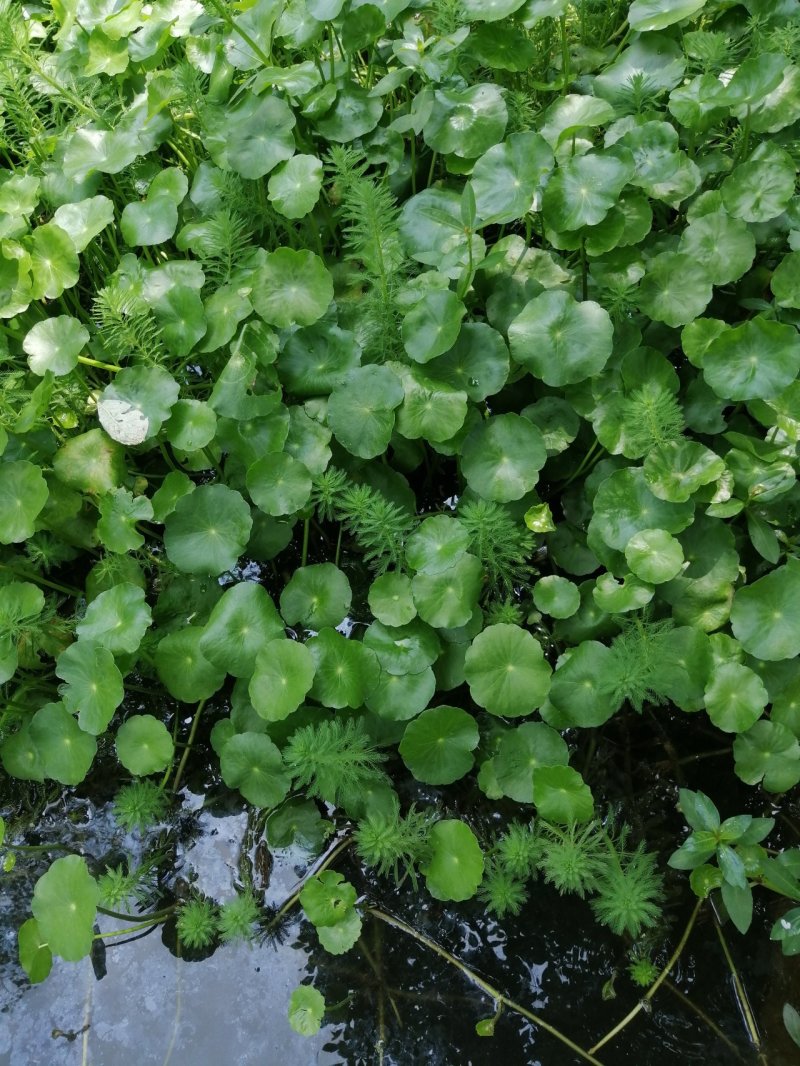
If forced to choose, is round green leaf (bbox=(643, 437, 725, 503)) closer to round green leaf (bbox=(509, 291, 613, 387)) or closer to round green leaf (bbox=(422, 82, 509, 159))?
round green leaf (bbox=(509, 291, 613, 387))

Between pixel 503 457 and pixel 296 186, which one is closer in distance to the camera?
pixel 503 457

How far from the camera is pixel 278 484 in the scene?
1.84 metres

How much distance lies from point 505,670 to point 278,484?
60 centimetres

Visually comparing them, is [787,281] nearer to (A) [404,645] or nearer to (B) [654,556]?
(B) [654,556]

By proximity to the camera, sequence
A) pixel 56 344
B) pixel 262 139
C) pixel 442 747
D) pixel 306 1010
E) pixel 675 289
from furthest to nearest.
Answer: pixel 262 139 → pixel 56 344 → pixel 675 289 → pixel 442 747 → pixel 306 1010

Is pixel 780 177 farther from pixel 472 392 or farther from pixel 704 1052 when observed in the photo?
pixel 704 1052

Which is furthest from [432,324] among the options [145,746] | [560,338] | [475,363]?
[145,746]

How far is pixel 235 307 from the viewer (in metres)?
1.98

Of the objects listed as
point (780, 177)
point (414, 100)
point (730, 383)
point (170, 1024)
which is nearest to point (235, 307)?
point (414, 100)

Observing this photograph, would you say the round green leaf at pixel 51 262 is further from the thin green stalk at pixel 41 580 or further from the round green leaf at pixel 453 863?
the round green leaf at pixel 453 863

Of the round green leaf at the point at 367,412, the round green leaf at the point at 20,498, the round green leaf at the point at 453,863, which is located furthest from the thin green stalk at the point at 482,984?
the round green leaf at the point at 20,498

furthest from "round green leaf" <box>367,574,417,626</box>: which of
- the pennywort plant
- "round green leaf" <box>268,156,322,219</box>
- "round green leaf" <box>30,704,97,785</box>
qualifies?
"round green leaf" <box>268,156,322,219</box>

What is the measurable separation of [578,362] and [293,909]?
1.28m

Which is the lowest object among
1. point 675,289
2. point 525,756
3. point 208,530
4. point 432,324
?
point 525,756
